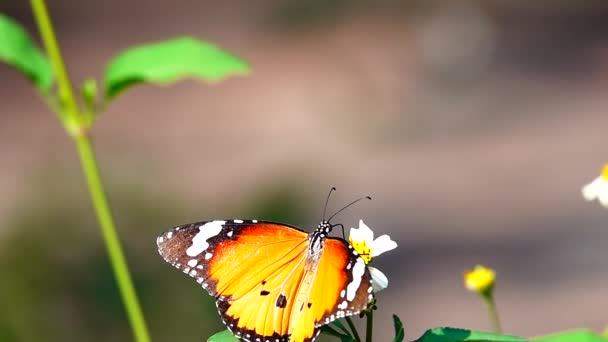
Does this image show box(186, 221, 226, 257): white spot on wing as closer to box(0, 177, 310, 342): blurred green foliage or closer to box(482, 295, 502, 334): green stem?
box(482, 295, 502, 334): green stem

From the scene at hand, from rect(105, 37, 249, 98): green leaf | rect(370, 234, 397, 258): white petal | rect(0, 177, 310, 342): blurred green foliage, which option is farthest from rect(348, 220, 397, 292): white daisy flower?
rect(0, 177, 310, 342): blurred green foliage

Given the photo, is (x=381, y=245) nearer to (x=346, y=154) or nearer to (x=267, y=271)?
(x=267, y=271)

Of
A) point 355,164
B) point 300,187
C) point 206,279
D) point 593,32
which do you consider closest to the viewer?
point 206,279

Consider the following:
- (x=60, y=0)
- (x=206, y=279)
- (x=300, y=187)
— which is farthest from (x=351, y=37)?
(x=206, y=279)

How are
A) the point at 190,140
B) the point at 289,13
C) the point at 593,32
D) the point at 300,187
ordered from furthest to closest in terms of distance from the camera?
the point at 289,13 → the point at 593,32 → the point at 190,140 → the point at 300,187

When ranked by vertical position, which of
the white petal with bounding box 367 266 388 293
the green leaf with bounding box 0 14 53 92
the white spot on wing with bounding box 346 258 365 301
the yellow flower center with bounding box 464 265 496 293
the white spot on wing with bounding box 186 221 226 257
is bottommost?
the white spot on wing with bounding box 346 258 365 301

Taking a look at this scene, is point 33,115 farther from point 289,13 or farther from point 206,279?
point 206,279
